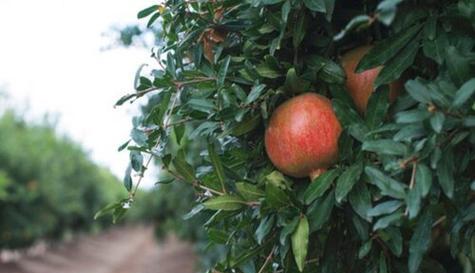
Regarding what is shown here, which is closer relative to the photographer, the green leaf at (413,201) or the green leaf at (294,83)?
the green leaf at (413,201)

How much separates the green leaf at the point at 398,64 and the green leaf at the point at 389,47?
1 cm

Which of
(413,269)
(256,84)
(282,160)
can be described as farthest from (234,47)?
(413,269)

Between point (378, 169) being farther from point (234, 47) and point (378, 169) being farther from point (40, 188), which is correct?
point (40, 188)

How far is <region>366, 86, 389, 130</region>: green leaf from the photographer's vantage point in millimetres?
965

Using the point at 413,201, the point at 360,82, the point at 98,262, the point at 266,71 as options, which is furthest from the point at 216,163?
the point at 98,262

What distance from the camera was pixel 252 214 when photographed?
3.72 feet

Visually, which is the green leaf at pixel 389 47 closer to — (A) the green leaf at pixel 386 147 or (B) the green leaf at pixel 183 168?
(A) the green leaf at pixel 386 147

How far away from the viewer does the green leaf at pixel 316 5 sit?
37.7 inches

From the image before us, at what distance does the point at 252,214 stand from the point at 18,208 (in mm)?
10178

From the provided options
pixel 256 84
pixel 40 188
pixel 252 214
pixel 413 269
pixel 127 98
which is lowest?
pixel 413 269

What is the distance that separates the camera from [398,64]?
0.96m

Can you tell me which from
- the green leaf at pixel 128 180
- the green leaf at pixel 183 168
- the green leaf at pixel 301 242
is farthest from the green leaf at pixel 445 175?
the green leaf at pixel 128 180

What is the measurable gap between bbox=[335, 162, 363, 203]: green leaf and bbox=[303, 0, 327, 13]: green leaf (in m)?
0.25

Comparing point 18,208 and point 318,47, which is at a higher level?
point 18,208
